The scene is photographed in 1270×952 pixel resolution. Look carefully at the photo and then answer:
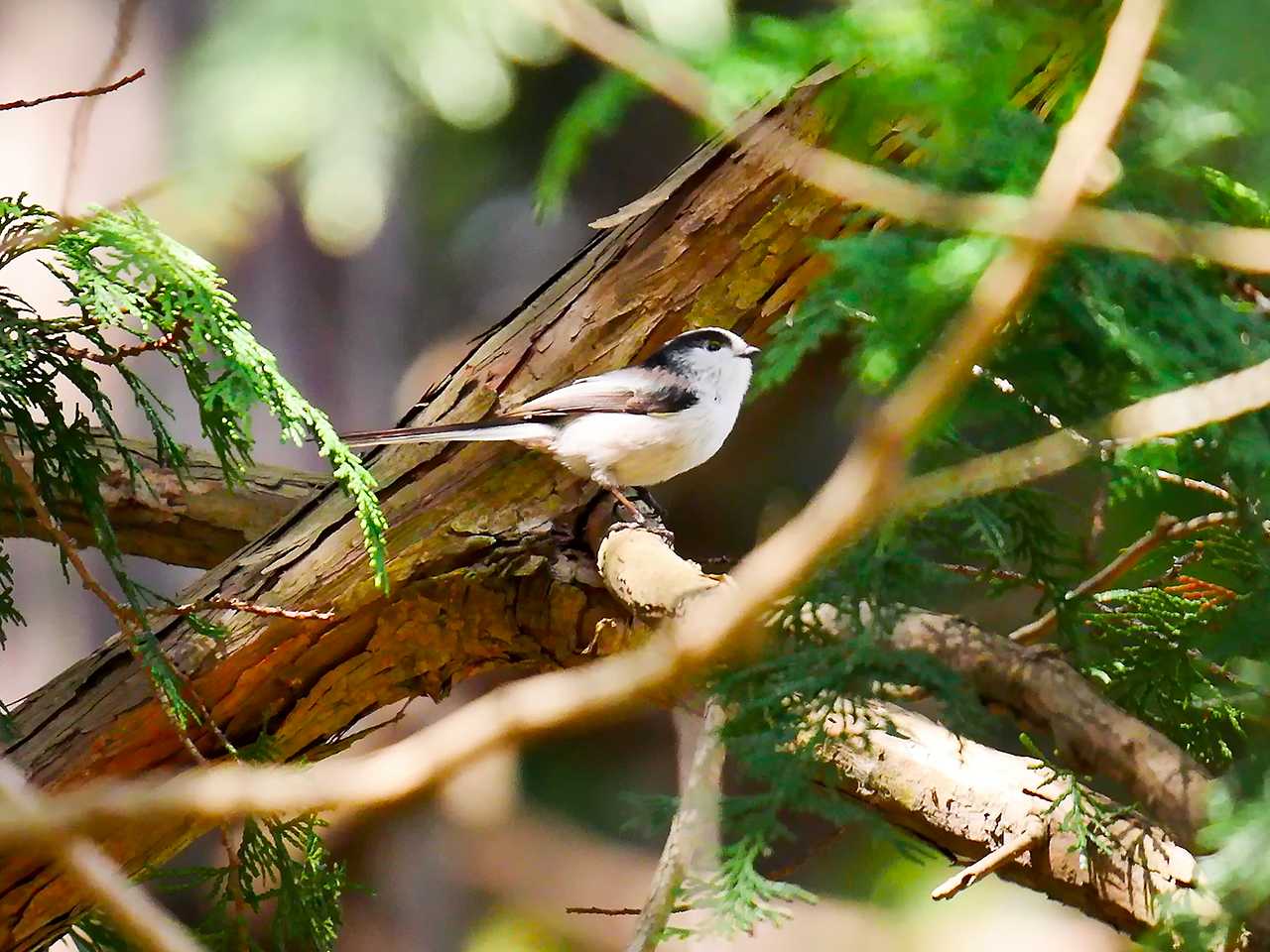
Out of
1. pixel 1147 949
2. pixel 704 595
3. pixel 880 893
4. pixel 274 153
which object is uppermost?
pixel 274 153

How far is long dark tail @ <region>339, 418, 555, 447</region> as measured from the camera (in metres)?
2.04

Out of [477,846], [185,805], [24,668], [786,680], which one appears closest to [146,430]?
[24,668]

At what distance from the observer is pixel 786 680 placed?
1003 millimetres

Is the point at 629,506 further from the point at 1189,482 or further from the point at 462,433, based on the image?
the point at 1189,482

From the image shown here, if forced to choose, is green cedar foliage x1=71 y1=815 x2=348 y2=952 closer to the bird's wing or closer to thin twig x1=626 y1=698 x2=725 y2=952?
thin twig x1=626 y1=698 x2=725 y2=952

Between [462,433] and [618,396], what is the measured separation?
37 centimetres

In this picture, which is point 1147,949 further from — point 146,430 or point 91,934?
point 146,430

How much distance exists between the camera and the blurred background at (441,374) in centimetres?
383

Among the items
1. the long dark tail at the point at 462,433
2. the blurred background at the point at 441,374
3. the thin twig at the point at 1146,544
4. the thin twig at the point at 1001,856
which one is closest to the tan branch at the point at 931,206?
the thin twig at the point at 1146,544

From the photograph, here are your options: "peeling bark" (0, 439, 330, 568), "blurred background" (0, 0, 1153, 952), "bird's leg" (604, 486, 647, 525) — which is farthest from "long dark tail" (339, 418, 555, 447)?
"blurred background" (0, 0, 1153, 952)

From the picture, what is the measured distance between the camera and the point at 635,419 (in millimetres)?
2342

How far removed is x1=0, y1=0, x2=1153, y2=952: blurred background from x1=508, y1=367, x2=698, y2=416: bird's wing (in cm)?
117

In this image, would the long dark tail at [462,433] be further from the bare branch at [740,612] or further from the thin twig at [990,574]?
the bare branch at [740,612]

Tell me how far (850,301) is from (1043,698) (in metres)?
0.36
